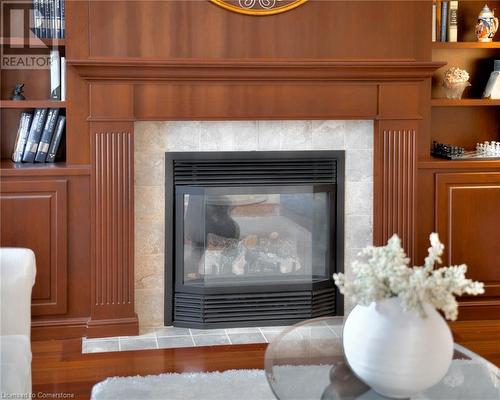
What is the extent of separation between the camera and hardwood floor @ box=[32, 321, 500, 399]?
3574 millimetres

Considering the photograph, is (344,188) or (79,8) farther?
(344,188)

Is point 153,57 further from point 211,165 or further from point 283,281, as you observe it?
point 283,281

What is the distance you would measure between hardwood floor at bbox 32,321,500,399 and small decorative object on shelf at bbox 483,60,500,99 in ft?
4.31

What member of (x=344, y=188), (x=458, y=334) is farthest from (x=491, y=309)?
(x=344, y=188)

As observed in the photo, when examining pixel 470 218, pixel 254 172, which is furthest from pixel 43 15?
pixel 470 218

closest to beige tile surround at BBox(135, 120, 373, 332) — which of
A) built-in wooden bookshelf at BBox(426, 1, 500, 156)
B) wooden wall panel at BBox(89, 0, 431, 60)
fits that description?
wooden wall panel at BBox(89, 0, 431, 60)

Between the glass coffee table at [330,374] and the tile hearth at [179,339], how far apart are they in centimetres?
128

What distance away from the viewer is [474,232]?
439cm

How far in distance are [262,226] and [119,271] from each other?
30.8 inches

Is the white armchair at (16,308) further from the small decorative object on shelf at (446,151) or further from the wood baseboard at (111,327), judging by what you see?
the small decorative object on shelf at (446,151)

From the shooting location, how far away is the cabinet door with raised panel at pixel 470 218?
4344 mm

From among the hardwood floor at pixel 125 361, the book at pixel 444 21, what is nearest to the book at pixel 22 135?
the hardwood floor at pixel 125 361

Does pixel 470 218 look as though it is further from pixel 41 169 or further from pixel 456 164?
pixel 41 169

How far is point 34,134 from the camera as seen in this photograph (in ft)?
13.5
